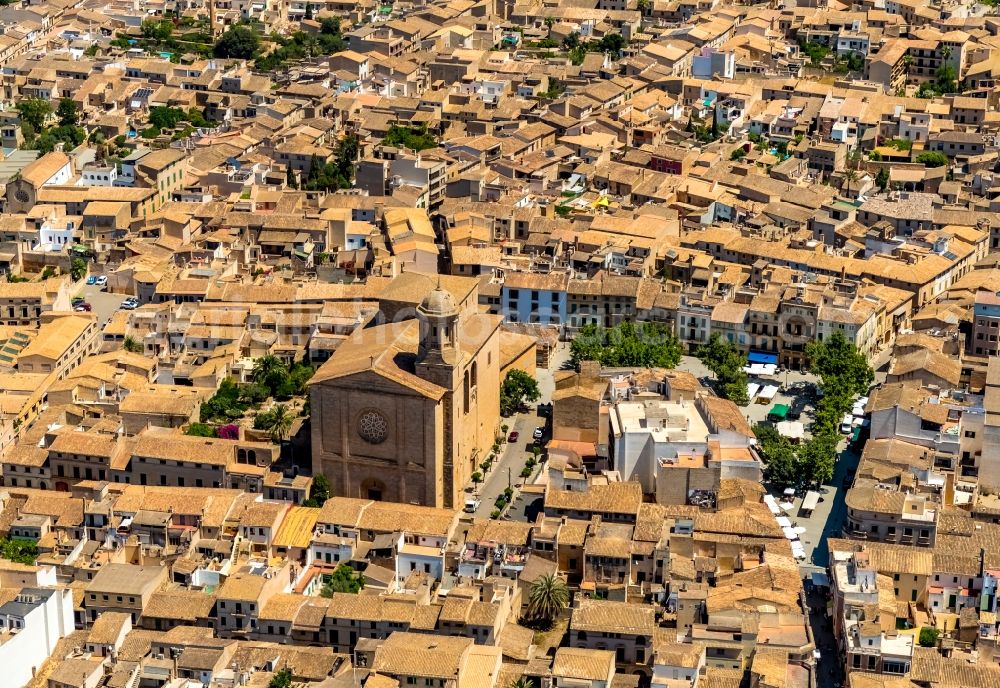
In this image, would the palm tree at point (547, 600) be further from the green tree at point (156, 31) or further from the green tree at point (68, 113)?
the green tree at point (156, 31)

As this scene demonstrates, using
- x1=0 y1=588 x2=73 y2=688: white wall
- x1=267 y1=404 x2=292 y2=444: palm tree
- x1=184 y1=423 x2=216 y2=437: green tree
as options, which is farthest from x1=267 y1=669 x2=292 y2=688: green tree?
x1=184 y1=423 x2=216 y2=437: green tree

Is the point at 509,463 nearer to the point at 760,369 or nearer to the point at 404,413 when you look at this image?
the point at 404,413

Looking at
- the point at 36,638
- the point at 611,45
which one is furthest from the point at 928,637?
the point at 611,45

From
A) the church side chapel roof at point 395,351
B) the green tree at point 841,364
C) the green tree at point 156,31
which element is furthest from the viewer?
the green tree at point 156,31

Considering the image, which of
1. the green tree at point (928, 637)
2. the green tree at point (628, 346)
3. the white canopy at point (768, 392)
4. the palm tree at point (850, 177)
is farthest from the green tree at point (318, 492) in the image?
the palm tree at point (850, 177)

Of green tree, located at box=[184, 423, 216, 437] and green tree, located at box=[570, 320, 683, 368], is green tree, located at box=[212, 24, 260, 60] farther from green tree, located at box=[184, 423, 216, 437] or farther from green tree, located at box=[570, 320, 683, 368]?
green tree, located at box=[184, 423, 216, 437]

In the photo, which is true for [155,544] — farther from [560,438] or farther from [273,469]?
[560,438]

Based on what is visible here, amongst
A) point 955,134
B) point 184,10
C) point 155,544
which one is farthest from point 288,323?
point 184,10
